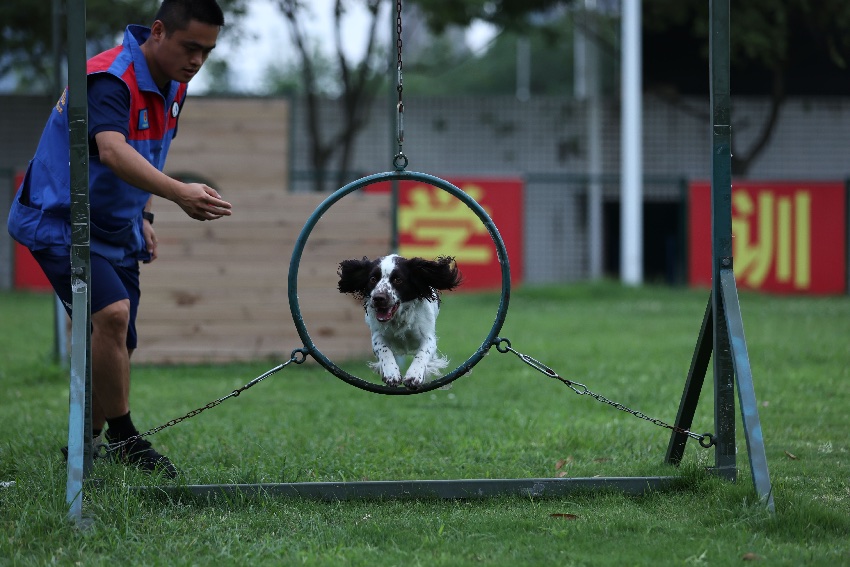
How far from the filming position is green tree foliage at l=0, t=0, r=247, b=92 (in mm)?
17438

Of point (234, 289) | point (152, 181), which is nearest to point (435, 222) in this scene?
point (234, 289)

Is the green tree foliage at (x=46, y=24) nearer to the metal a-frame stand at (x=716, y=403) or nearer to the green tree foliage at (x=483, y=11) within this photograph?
the green tree foliage at (x=483, y=11)

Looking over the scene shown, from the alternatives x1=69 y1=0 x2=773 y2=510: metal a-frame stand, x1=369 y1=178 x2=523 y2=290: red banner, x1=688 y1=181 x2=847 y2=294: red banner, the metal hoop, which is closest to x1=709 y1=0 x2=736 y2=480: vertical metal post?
x1=69 y1=0 x2=773 y2=510: metal a-frame stand

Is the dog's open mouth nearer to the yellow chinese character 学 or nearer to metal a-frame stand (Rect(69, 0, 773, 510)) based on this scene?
metal a-frame stand (Rect(69, 0, 773, 510))

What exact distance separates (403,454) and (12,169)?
48.7 ft

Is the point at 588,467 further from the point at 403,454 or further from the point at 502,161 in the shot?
the point at 502,161

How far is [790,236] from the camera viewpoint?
16750mm

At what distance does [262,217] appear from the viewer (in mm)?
9180

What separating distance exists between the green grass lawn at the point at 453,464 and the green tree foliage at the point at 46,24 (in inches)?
360

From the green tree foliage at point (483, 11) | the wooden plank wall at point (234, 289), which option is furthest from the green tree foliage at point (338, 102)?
the wooden plank wall at point (234, 289)

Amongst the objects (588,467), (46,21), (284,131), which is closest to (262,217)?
(284,131)

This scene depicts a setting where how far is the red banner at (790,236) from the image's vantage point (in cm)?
1669

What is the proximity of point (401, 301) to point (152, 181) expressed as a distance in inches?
40.0

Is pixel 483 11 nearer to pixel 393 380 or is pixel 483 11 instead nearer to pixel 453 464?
pixel 453 464
